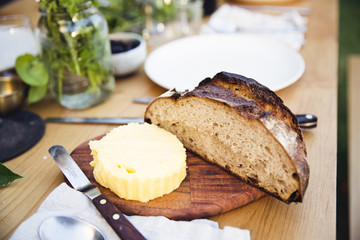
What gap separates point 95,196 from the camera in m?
0.99

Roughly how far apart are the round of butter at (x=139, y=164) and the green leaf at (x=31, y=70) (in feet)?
1.90

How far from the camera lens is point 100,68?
1534 millimetres

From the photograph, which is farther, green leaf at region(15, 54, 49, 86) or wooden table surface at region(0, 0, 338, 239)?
green leaf at region(15, 54, 49, 86)

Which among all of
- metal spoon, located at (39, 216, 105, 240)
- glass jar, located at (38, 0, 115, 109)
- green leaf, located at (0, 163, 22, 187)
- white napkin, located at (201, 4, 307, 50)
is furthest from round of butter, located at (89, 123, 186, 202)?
white napkin, located at (201, 4, 307, 50)

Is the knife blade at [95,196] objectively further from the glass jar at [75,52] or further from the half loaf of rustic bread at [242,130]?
the glass jar at [75,52]

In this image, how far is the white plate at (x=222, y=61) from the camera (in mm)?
1687

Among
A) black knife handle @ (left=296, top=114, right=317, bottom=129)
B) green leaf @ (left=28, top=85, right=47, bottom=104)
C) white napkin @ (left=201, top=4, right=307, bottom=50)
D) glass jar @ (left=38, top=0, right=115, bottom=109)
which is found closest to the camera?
black knife handle @ (left=296, top=114, right=317, bottom=129)

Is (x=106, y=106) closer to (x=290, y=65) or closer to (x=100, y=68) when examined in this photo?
(x=100, y=68)

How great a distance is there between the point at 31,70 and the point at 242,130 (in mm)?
1013

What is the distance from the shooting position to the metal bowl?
1.45 m

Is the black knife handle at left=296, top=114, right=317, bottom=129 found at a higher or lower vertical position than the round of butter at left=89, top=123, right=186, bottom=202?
lower

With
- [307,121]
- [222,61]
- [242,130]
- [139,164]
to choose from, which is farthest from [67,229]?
[222,61]

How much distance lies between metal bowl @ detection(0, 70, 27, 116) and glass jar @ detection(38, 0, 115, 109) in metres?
0.14

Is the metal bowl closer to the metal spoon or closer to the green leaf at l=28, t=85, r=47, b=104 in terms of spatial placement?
the green leaf at l=28, t=85, r=47, b=104
